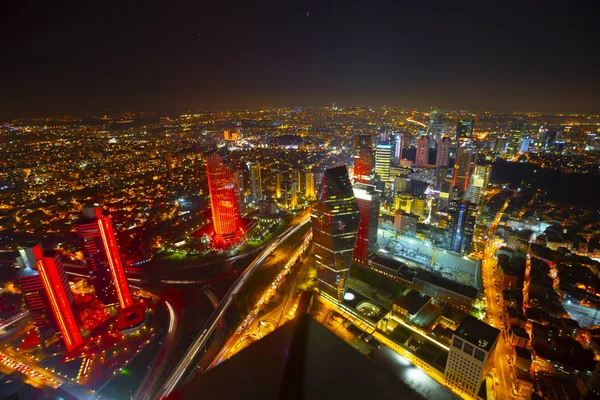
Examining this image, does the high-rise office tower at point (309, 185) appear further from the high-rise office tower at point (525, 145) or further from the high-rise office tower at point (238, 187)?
the high-rise office tower at point (525, 145)

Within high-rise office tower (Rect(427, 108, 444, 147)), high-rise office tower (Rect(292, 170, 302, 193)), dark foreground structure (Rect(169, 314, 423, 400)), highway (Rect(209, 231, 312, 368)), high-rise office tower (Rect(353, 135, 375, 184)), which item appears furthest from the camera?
high-rise office tower (Rect(427, 108, 444, 147))

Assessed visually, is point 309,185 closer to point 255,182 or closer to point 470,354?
point 255,182

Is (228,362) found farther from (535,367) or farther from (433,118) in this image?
(433,118)

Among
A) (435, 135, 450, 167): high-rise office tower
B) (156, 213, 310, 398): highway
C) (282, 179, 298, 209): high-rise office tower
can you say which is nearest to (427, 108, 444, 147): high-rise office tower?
(435, 135, 450, 167): high-rise office tower

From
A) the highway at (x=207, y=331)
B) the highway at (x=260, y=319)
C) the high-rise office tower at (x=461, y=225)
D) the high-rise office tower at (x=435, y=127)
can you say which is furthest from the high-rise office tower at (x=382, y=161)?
the high-rise office tower at (x=435, y=127)

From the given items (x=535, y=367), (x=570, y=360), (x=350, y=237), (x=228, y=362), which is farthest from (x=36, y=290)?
(x=570, y=360)

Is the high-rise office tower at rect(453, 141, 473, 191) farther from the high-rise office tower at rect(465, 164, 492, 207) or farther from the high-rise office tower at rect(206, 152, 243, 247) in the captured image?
the high-rise office tower at rect(206, 152, 243, 247)

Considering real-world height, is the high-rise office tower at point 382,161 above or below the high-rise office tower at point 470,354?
above

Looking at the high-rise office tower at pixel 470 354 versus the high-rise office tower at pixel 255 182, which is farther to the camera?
the high-rise office tower at pixel 255 182
